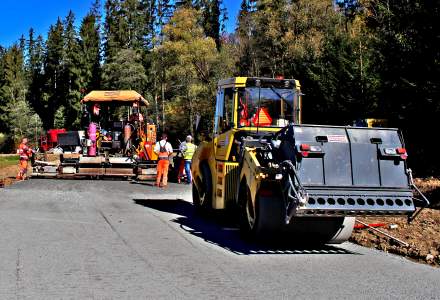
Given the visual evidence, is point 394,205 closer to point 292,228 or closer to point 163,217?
point 292,228

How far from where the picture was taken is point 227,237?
9250mm

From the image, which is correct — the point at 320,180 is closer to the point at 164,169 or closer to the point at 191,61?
the point at 164,169

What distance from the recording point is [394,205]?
7473mm

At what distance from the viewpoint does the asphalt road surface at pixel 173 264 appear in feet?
18.8

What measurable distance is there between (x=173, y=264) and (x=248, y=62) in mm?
43371

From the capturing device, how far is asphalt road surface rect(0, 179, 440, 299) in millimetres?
5738

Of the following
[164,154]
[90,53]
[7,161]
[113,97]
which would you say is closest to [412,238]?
[164,154]

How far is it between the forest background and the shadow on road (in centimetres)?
1024

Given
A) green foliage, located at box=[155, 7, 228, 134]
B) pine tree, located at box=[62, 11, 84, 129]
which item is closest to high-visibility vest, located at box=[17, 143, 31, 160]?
green foliage, located at box=[155, 7, 228, 134]

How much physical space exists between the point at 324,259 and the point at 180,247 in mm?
2135

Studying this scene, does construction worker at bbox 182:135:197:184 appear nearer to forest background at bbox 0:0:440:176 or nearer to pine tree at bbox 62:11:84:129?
forest background at bbox 0:0:440:176

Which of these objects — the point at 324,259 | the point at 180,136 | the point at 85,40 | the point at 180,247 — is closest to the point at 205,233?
the point at 180,247

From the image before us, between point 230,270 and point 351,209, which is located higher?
point 351,209

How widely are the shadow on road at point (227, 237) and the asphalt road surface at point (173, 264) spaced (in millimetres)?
18
